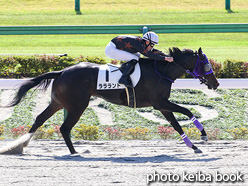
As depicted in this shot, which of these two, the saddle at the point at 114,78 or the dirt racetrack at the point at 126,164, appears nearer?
the dirt racetrack at the point at 126,164

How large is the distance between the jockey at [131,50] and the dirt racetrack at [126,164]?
1.02 metres

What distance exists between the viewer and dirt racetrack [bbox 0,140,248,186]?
478 cm

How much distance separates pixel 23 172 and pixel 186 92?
488 centimetres

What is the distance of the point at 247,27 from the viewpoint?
10.7 meters

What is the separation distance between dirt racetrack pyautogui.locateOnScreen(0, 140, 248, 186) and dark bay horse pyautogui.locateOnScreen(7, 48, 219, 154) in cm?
33

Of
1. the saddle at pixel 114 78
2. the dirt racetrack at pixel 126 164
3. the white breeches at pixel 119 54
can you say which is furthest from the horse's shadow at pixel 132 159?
the white breeches at pixel 119 54

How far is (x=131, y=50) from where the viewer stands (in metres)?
6.67

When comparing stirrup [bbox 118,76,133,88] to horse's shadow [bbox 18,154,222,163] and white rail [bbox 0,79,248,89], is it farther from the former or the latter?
white rail [bbox 0,79,248,89]

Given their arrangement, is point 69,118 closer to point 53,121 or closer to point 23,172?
point 23,172

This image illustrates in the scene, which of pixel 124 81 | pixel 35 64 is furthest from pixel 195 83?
A: pixel 35 64

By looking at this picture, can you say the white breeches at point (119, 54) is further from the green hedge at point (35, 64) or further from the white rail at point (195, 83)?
the green hedge at point (35, 64)

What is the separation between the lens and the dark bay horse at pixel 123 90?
6469mm

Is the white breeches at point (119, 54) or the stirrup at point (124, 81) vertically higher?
the white breeches at point (119, 54)

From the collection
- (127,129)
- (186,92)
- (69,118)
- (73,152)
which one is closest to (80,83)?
(69,118)
